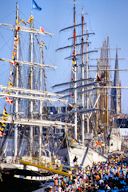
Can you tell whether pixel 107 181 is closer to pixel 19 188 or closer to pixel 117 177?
pixel 117 177

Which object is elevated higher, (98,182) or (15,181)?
(98,182)

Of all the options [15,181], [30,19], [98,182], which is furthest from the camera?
[30,19]

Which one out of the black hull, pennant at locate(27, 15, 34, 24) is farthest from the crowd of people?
pennant at locate(27, 15, 34, 24)

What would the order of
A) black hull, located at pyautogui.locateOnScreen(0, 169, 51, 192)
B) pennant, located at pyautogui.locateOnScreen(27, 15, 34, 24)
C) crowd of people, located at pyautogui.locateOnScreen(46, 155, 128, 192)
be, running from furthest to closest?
pennant, located at pyautogui.locateOnScreen(27, 15, 34, 24) < black hull, located at pyautogui.locateOnScreen(0, 169, 51, 192) < crowd of people, located at pyautogui.locateOnScreen(46, 155, 128, 192)

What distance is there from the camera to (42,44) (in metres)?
47.4

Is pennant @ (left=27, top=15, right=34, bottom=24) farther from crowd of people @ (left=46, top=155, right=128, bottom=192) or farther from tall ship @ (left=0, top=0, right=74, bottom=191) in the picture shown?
crowd of people @ (left=46, top=155, right=128, bottom=192)

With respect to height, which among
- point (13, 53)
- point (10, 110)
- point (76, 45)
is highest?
point (76, 45)

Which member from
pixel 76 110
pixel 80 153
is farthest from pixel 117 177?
pixel 76 110

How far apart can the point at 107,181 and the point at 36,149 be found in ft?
58.8

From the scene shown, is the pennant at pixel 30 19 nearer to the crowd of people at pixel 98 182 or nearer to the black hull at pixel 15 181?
the black hull at pixel 15 181

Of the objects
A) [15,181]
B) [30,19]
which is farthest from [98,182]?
[30,19]

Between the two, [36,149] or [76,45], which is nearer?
[36,149]

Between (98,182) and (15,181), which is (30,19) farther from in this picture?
(98,182)

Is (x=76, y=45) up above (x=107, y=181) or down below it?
above
